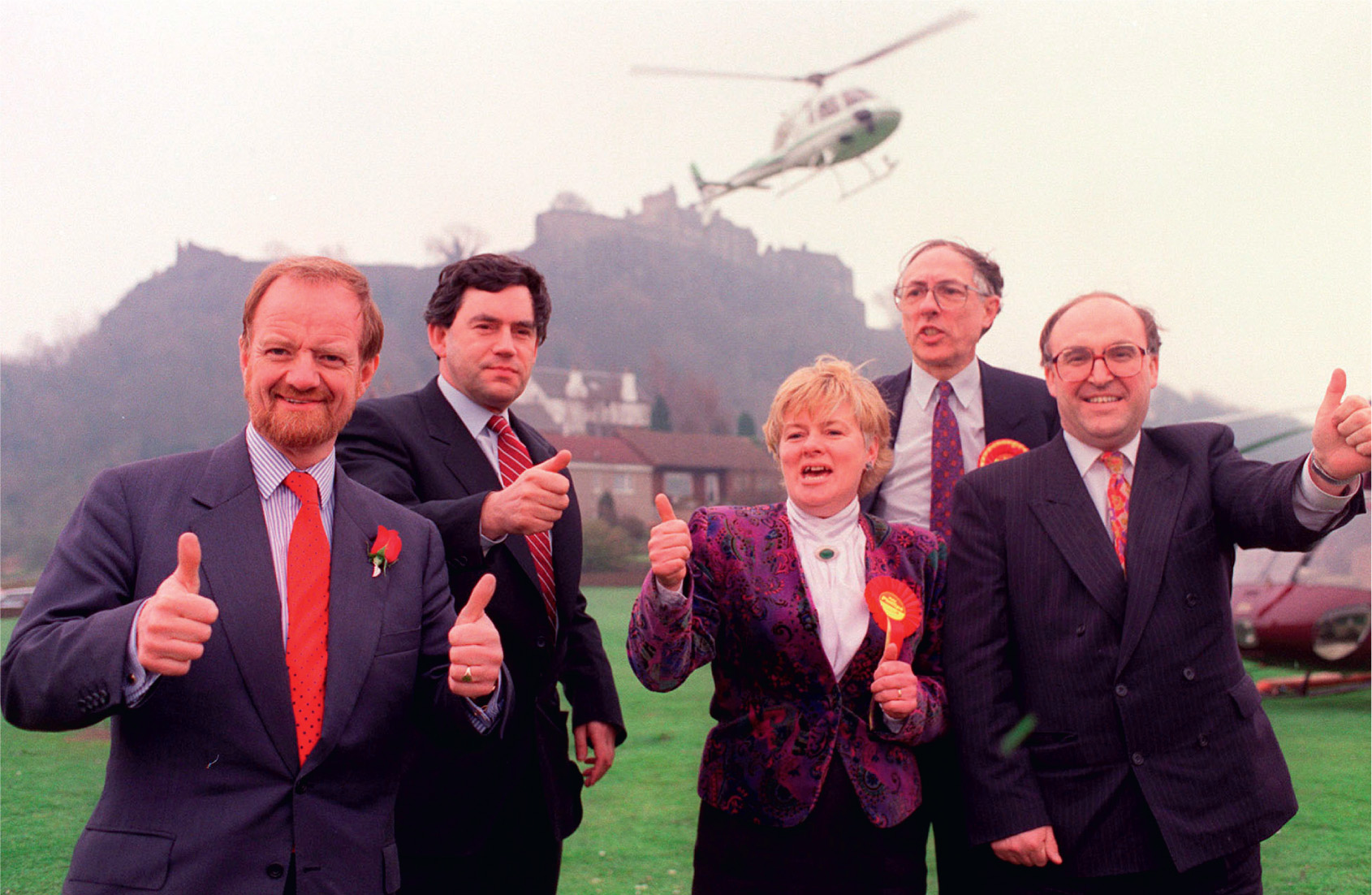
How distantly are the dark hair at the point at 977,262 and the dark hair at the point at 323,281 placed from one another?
5.91 ft

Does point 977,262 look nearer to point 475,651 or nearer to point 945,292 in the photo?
point 945,292

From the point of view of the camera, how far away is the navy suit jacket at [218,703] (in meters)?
1.73

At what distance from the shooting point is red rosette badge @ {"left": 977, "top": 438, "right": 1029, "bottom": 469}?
3100 millimetres

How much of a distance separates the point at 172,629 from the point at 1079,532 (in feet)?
6.72

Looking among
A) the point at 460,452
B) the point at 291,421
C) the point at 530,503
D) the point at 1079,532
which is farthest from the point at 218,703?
the point at 1079,532

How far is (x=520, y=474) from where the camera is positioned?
305 centimetres

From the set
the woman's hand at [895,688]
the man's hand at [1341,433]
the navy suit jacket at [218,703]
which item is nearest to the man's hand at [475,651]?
the navy suit jacket at [218,703]

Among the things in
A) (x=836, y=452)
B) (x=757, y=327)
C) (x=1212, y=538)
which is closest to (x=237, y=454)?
(x=836, y=452)

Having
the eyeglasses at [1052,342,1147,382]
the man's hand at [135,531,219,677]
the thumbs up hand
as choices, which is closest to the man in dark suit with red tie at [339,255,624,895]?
the thumbs up hand

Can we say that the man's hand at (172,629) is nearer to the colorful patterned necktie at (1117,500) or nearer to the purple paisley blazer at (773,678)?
the purple paisley blazer at (773,678)

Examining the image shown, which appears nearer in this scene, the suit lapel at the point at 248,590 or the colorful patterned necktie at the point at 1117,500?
the suit lapel at the point at 248,590

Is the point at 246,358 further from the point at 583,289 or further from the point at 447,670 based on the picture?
the point at 583,289

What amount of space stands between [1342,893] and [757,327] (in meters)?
49.7

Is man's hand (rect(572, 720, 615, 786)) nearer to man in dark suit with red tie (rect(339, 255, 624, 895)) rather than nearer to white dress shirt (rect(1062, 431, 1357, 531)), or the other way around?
man in dark suit with red tie (rect(339, 255, 624, 895))
